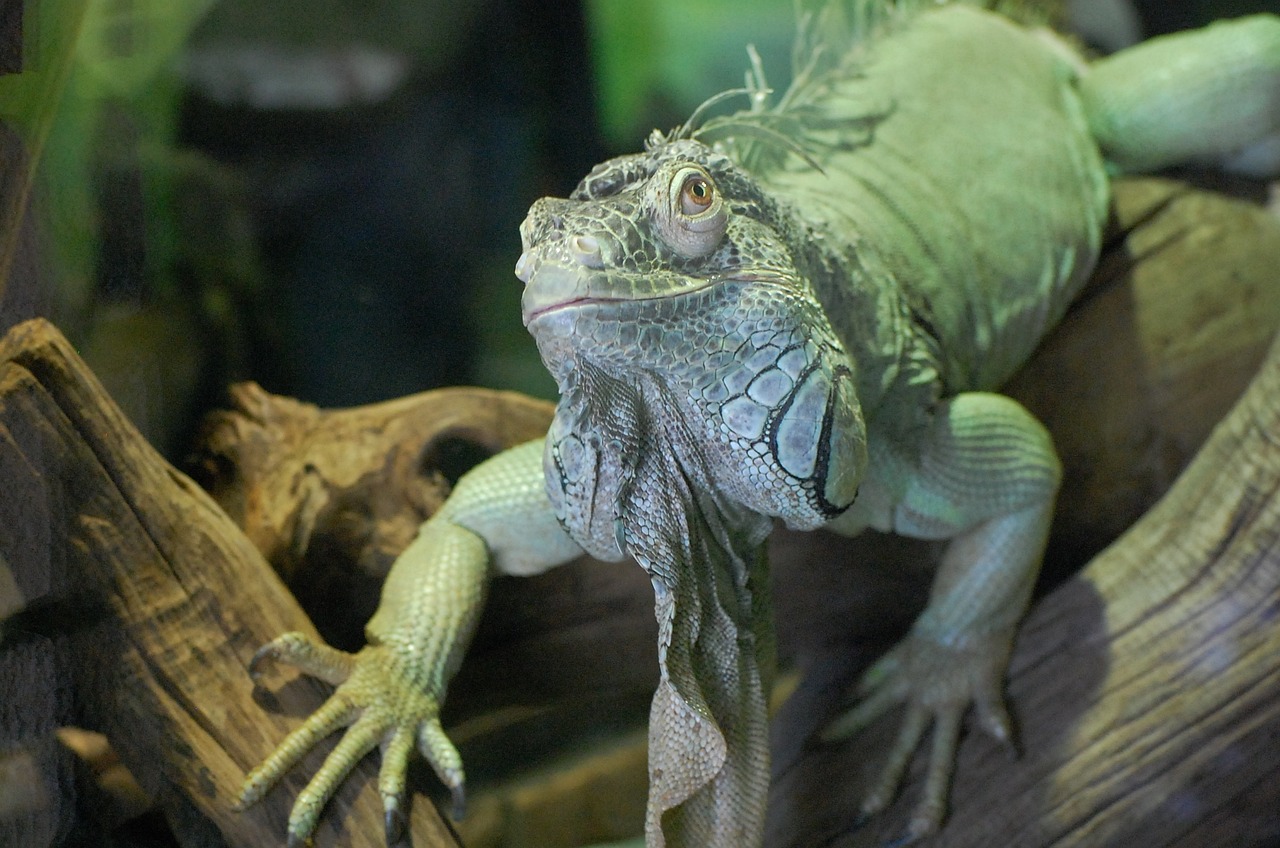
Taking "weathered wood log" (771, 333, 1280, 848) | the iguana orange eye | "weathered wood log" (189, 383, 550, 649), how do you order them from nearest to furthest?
the iguana orange eye → "weathered wood log" (771, 333, 1280, 848) → "weathered wood log" (189, 383, 550, 649)

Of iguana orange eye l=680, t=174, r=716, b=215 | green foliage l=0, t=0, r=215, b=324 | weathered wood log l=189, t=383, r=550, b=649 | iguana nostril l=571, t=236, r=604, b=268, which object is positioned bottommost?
weathered wood log l=189, t=383, r=550, b=649

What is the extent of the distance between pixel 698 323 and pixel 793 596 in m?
1.68

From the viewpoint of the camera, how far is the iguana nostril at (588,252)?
152 cm

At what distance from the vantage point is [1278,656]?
238 cm

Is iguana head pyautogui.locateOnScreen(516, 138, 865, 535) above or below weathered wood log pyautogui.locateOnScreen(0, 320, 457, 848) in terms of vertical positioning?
above

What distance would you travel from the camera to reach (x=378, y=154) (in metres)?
3.50

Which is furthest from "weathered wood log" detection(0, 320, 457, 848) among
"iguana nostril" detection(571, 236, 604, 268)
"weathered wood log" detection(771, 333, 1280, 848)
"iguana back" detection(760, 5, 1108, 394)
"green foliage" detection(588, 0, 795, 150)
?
"green foliage" detection(588, 0, 795, 150)

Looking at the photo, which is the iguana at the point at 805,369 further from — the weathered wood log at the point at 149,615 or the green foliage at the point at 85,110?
the green foliage at the point at 85,110

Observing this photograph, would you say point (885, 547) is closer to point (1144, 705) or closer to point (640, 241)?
point (1144, 705)

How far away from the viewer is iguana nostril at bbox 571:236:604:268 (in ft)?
4.97

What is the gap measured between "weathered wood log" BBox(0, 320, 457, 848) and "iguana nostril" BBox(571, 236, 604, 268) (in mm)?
1023

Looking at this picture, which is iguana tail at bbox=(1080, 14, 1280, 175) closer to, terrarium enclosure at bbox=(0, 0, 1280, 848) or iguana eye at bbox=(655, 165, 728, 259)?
terrarium enclosure at bbox=(0, 0, 1280, 848)

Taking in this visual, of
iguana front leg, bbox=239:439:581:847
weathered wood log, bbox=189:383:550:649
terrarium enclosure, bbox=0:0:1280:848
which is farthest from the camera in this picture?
weathered wood log, bbox=189:383:550:649

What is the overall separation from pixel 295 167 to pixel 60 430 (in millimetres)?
1808
